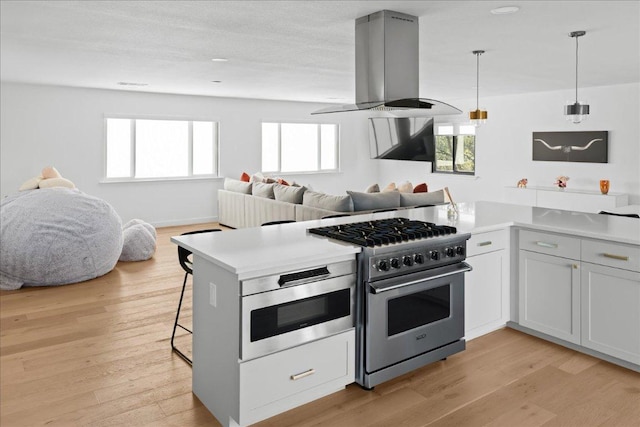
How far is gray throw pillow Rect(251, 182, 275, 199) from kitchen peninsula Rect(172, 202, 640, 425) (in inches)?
139

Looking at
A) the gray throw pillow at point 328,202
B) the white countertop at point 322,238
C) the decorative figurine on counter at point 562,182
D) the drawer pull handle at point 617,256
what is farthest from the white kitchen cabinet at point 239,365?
the decorative figurine on counter at point 562,182

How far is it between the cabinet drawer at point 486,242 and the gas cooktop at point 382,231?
30 cm

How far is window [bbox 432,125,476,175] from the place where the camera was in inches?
398

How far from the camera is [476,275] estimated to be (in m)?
3.39

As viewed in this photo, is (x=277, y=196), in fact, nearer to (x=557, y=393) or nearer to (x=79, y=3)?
(x=79, y=3)

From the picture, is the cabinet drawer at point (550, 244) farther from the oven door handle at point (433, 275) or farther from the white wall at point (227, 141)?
the white wall at point (227, 141)

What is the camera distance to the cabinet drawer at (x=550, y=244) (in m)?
3.22

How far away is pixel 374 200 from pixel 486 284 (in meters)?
2.69

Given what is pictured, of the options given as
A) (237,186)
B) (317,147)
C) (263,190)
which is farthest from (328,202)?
(317,147)

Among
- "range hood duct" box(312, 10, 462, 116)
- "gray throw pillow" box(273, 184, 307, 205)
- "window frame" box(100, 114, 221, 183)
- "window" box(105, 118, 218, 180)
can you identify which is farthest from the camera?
"window" box(105, 118, 218, 180)

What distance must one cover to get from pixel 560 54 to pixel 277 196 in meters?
3.88

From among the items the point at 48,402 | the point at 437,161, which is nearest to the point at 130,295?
the point at 48,402

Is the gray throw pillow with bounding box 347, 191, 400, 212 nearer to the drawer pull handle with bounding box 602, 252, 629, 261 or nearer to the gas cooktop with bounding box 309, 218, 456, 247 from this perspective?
the gas cooktop with bounding box 309, 218, 456, 247

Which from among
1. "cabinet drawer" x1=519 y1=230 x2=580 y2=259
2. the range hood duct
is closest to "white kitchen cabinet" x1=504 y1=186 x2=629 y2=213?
"cabinet drawer" x1=519 y1=230 x2=580 y2=259
